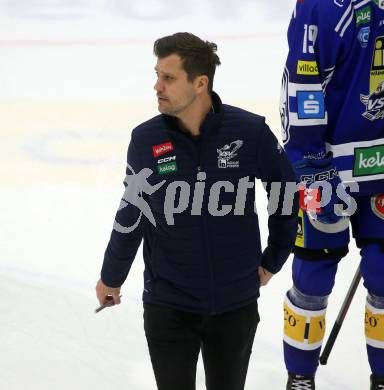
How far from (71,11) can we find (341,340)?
398 cm

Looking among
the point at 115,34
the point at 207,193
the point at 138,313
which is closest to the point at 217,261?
the point at 207,193

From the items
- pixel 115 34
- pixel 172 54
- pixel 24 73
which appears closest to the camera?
pixel 172 54

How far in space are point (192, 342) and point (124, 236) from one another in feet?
0.96

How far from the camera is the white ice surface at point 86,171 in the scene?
9.22 ft

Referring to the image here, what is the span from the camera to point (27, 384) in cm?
266

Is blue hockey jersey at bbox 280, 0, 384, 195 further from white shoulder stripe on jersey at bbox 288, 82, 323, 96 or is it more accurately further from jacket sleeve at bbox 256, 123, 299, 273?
jacket sleeve at bbox 256, 123, 299, 273

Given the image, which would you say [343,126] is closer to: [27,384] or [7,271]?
[27,384]

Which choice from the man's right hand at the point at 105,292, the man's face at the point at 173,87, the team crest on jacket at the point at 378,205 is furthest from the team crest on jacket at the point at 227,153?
the team crest on jacket at the point at 378,205

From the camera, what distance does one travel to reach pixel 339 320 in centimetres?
273

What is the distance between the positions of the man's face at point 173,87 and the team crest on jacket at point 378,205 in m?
0.74

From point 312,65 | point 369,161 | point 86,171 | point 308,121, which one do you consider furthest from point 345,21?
point 86,171

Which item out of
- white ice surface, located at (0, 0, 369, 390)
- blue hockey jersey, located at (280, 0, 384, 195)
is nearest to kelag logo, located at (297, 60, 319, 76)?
blue hockey jersey, located at (280, 0, 384, 195)

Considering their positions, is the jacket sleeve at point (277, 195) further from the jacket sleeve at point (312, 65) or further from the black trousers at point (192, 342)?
the jacket sleeve at point (312, 65)

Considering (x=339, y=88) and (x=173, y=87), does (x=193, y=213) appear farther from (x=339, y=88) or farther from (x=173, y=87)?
(x=339, y=88)
